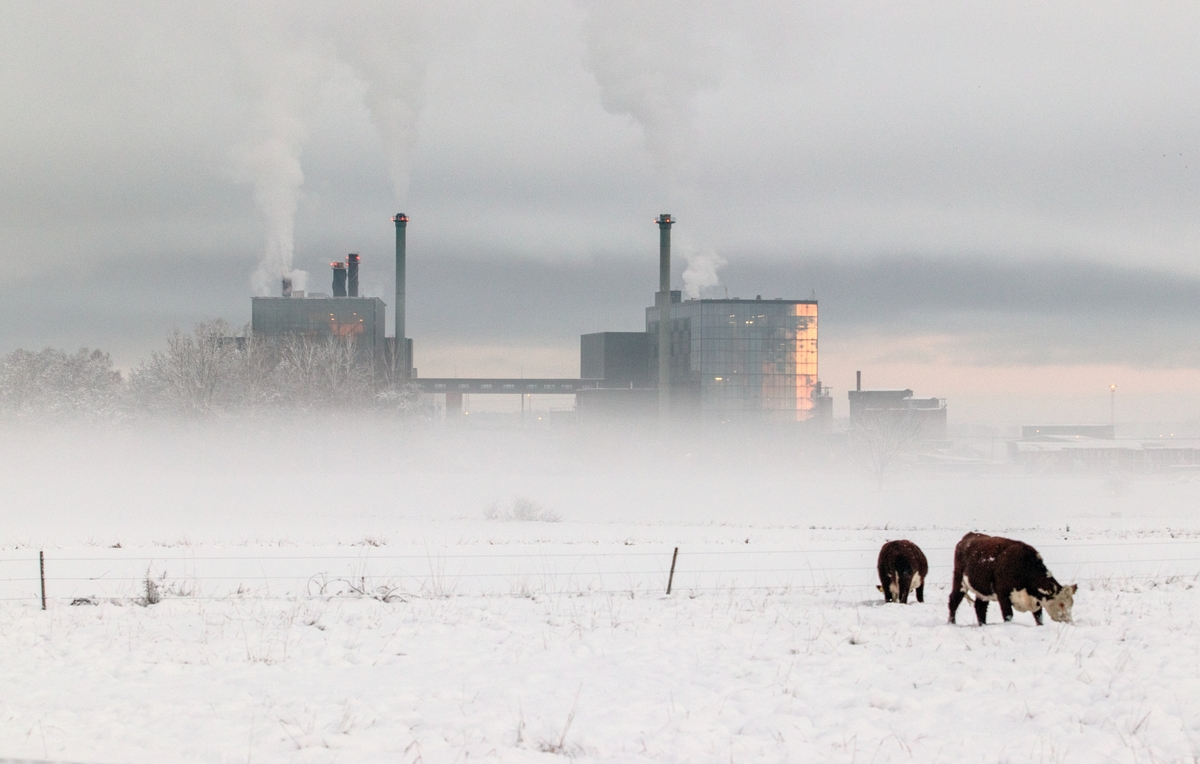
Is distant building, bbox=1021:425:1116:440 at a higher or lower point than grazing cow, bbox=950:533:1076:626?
lower

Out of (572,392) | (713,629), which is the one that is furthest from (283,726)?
(572,392)

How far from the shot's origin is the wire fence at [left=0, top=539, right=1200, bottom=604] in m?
15.3

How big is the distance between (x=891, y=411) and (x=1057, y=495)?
29.5 metres

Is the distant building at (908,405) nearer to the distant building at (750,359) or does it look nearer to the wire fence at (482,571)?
the distant building at (750,359)

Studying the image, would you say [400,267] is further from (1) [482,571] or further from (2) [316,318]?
(1) [482,571]

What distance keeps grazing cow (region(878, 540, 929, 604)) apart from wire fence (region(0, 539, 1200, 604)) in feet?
7.12

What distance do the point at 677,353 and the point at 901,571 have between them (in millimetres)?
88167

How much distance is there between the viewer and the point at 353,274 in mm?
100125

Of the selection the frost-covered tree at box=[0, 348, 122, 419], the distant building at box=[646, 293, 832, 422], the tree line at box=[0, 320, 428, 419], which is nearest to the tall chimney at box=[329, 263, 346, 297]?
the tree line at box=[0, 320, 428, 419]

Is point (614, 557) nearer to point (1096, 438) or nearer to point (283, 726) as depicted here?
point (283, 726)

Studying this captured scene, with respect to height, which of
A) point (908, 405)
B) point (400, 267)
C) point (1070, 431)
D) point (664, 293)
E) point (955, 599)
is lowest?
point (1070, 431)

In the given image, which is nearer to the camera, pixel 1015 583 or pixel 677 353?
pixel 1015 583

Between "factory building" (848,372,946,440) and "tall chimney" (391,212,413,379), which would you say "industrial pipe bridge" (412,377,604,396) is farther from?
"factory building" (848,372,946,440)

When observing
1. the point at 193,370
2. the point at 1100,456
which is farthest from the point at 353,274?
the point at 1100,456
